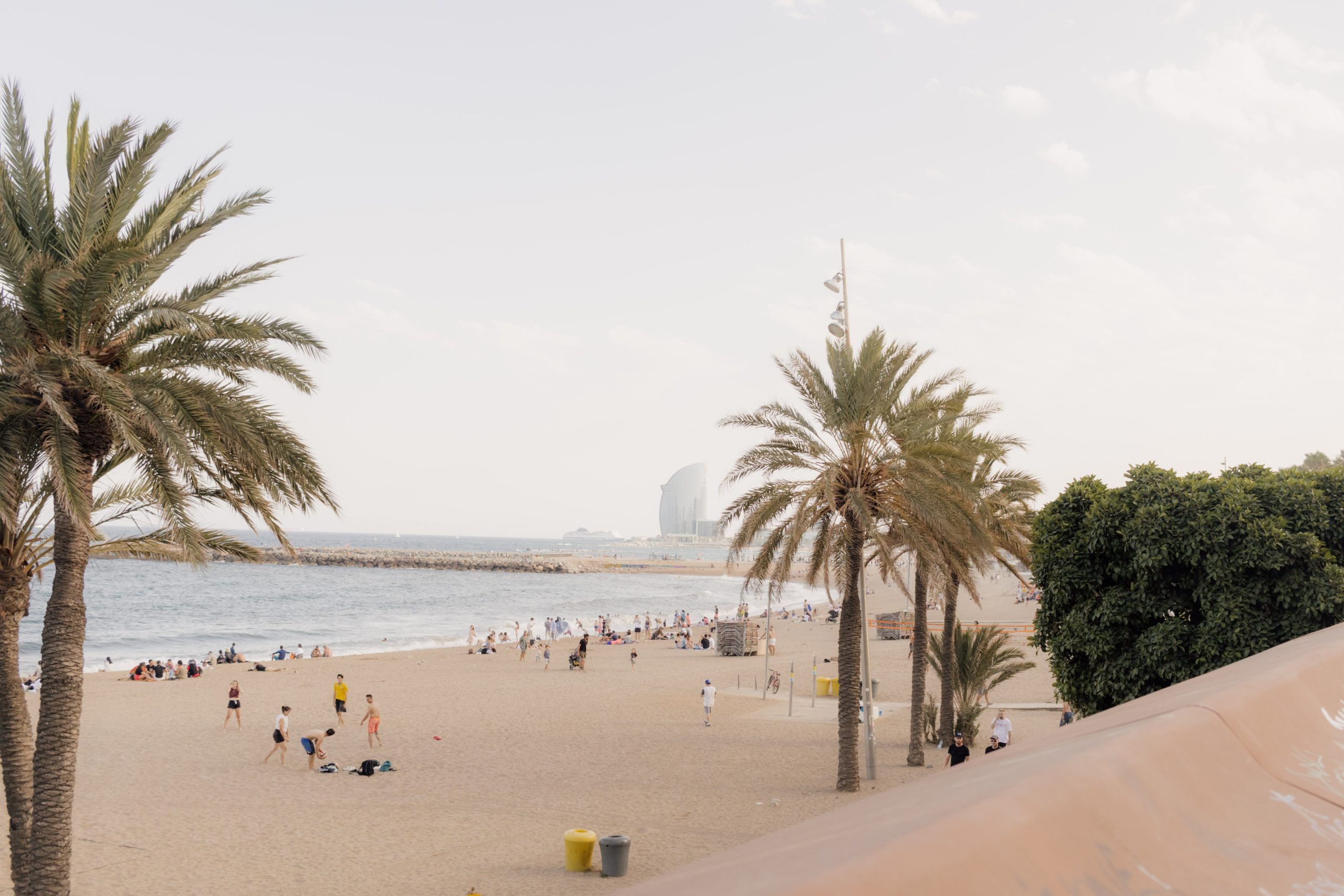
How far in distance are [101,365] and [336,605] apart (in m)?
71.1

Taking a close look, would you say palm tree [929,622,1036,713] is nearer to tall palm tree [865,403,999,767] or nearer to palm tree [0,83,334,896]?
tall palm tree [865,403,999,767]

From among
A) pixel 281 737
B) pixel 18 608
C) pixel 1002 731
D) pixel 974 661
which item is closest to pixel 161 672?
pixel 281 737

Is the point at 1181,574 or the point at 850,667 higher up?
the point at 1181,574

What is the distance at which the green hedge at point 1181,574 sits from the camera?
13.0 metres

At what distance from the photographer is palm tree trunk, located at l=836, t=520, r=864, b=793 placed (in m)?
16.3

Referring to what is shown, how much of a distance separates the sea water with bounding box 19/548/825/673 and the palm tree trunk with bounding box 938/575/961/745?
115 feet

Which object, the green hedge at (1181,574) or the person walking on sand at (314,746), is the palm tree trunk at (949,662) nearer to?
the green hedge at (1181,574)

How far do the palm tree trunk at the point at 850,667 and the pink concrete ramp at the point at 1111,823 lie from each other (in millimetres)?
14335

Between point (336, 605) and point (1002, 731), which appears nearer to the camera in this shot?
point (1002, 731)

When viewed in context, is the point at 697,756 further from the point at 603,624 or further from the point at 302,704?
the point at 603,624

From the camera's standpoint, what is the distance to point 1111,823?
1.46 meters

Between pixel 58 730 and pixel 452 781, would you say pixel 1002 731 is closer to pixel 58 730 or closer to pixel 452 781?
pixel 452 781

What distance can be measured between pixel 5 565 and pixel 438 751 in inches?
497

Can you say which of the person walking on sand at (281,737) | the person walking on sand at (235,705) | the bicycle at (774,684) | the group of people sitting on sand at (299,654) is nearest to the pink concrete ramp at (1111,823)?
the person walking on sand at (281,737)
